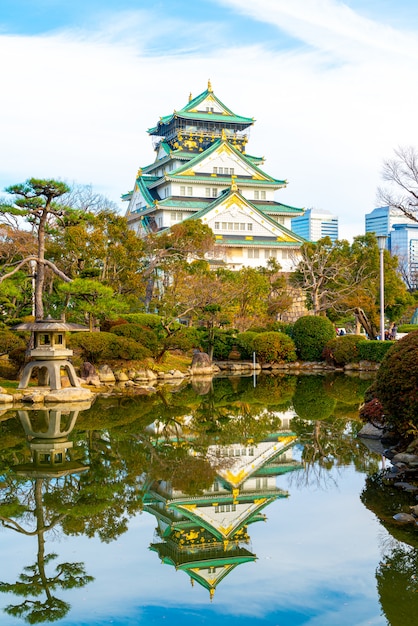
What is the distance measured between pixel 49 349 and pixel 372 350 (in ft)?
51.0

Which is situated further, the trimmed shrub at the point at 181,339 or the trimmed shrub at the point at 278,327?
the trimmed shrub at the point at 278,327

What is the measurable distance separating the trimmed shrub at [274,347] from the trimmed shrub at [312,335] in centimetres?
51

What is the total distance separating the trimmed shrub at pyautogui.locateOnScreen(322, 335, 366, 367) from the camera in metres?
30.8

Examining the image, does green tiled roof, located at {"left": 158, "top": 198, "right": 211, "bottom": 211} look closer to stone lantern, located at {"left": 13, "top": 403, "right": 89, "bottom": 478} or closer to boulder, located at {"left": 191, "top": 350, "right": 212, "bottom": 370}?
boulder, located at {"left": 191, "top": 350, "right": 212, "bottom": 370}

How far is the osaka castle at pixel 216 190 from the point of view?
4634 centimetres

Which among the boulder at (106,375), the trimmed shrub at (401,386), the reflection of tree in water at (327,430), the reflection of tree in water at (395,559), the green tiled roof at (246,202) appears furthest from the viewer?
the green tiled roof at (246,202)

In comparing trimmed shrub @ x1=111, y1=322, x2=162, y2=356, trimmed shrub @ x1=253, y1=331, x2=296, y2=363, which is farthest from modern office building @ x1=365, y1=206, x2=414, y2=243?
trimmed shrub @ x1=111, y1=322, x2=162, y2=356

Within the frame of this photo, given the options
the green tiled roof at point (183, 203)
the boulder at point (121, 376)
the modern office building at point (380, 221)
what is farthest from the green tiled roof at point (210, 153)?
the modern office building at point (380, 221)

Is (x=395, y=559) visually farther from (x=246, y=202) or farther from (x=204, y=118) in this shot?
(x=204, y=118)

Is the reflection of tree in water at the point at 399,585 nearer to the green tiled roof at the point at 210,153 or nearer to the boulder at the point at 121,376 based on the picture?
the boulder at the point at 121,376

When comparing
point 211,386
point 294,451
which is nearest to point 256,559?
point 294,451

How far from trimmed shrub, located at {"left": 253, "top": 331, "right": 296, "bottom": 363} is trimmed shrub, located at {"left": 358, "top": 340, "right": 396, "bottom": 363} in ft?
10.1

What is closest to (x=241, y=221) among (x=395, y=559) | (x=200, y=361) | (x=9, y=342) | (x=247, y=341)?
(x=247, y=341)

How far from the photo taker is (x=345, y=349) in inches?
1216
